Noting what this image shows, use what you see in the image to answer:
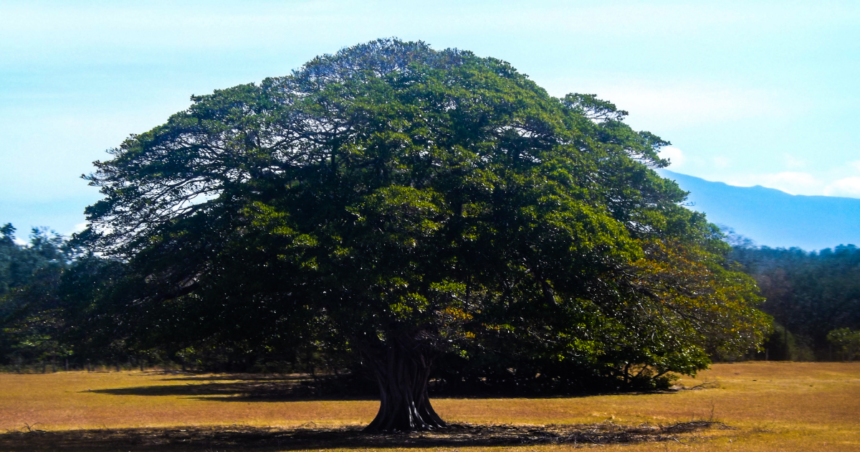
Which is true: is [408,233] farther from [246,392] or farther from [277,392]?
[246,392]

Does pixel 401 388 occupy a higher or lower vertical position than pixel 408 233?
lower

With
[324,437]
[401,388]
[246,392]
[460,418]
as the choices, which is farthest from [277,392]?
[401,388]

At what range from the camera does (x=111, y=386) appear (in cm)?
3769

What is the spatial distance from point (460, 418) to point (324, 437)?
5.81 m

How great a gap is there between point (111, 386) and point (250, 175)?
92.4 ft

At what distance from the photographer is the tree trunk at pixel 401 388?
16062 millimetres

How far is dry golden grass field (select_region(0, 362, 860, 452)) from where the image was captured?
1486 centimetres

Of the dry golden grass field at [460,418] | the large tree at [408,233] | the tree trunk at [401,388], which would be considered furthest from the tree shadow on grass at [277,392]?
the large tree at [408,233]

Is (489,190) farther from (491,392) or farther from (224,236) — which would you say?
(491,392)

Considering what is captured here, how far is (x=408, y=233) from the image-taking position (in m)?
12.8

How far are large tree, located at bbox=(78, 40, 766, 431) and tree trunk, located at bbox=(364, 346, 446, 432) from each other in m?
0.05

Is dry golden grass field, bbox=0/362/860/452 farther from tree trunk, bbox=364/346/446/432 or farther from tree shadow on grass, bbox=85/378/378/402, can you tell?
tree trunk, bbox=364/346/446/432

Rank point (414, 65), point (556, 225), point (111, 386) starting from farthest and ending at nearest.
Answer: point (111, 386) → point (414, 65) → point (556, 225)

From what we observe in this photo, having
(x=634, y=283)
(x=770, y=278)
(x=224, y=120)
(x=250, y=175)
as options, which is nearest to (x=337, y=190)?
(x=250, y=175)
